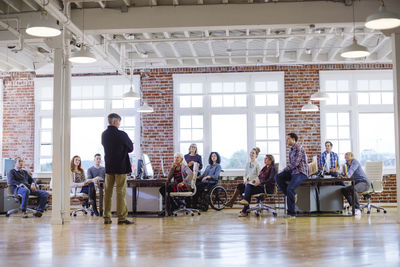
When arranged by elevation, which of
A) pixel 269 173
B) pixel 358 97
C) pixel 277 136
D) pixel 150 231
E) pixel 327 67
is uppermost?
pixel 327 67

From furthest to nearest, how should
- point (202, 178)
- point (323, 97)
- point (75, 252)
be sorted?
point (202, 178)
point (323, 97)
point (75, 252)

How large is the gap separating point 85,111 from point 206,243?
27.9 feet

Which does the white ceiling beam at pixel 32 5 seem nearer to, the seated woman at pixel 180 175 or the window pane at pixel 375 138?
the seated woman at pixel 180 175

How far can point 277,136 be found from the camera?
1260cm

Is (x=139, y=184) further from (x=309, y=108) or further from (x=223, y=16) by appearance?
(x=309, y=108)

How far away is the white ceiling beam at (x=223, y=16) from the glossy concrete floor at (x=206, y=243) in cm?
325

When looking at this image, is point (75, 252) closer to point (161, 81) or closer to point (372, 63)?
point (161, 81)

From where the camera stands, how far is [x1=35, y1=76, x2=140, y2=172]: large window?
13055mm

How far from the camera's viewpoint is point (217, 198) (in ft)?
37.6

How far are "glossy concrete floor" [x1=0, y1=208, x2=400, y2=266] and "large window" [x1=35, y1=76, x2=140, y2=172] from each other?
5.04 meters

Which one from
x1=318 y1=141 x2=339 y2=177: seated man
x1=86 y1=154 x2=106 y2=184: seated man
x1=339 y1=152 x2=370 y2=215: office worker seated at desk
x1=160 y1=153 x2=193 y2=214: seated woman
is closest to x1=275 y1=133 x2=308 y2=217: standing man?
x1=339 y1=152 x2=370 y2=215: office worker seated at desk

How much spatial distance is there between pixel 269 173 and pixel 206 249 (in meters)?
4.46

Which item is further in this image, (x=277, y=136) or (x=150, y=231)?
(x=277, y=136)

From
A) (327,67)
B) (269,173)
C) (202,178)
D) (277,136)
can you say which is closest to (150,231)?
(269,173)
